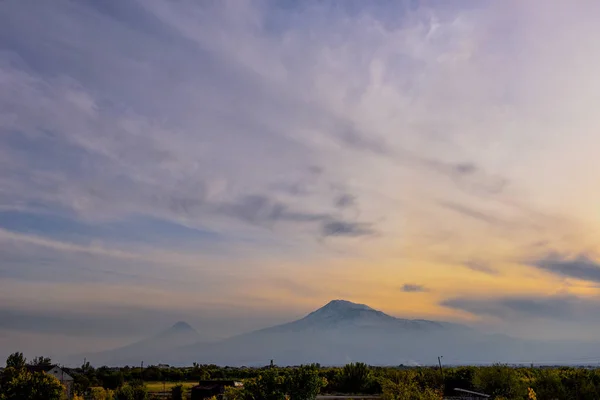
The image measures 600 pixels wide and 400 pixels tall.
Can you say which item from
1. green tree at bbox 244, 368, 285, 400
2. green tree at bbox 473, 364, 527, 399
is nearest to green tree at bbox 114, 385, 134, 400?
green tree at bbox 244, 368, 285, 400

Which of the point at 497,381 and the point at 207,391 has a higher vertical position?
the point at 497,381

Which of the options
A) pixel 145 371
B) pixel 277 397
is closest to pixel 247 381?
pixel 277 397

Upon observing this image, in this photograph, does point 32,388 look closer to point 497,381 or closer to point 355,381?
point 355,381

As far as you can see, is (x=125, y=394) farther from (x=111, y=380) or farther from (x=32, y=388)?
(x=111, y=380)

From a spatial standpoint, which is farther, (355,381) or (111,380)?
(111,380)

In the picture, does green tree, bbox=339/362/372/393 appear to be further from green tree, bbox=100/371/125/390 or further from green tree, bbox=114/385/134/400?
green tree, bbox=100/371/125/390

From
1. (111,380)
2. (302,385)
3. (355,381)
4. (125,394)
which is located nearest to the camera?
(302,385)

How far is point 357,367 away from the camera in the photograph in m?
61.0

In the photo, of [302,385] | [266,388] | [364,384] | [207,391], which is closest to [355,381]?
[364,384]

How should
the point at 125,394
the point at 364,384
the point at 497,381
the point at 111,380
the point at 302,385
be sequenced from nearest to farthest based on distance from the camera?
1. the point at 302,385
2. the point at 125,394
3. the point at 497,381
4. the point at 364,384
5. the point at 111,380

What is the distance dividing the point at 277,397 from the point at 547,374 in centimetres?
3504

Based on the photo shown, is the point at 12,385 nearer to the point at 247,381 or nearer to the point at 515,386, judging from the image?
the point at 247,381

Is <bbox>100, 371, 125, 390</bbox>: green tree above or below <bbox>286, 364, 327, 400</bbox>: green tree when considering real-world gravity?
above

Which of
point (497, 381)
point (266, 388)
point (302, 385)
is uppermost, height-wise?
point (497, 381)
